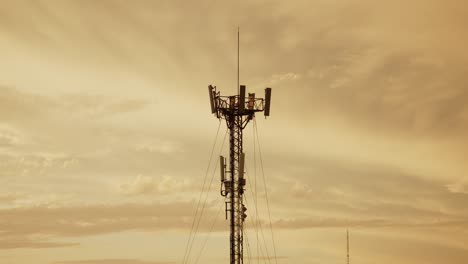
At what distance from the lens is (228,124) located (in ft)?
239

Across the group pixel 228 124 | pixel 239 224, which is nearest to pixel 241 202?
pixel 239 224

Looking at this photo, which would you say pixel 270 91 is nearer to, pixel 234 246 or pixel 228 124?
pixel 228 124

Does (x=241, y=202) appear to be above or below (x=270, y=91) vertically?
below

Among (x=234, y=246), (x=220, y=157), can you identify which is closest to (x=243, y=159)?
(x=220, y=157)

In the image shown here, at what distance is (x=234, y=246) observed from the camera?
7062cm

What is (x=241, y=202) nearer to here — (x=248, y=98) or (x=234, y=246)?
(x=234, y=246)

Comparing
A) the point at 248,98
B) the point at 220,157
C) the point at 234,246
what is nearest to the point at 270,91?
the point at 248,98

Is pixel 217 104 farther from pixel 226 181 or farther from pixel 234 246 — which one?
pixel 234 246

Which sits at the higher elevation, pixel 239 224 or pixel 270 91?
pixel 270 91

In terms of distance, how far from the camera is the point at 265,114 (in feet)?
236

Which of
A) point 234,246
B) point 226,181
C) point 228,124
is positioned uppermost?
point 228,124

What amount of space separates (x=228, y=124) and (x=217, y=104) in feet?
6.32

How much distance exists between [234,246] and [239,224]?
181 centimetres

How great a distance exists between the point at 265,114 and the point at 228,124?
10.8ft
